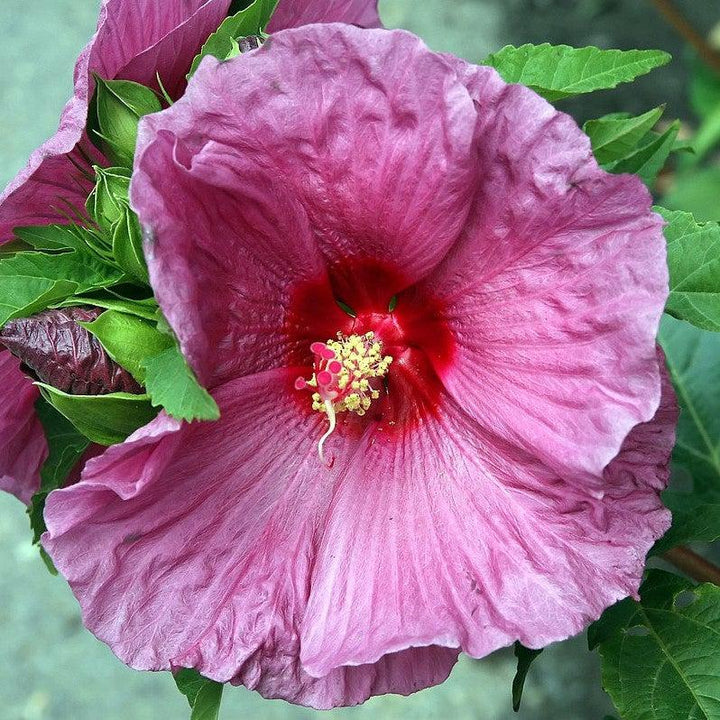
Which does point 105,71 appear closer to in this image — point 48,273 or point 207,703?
point 48,273

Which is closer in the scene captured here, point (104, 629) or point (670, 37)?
point (104, 629)

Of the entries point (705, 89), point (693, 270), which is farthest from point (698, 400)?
point (705, 89)

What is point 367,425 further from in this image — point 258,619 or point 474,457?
point 258,619

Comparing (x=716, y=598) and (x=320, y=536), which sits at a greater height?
(x=320, y=536)

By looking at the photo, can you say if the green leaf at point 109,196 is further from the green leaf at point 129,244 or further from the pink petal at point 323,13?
the pink petal at point 323,13

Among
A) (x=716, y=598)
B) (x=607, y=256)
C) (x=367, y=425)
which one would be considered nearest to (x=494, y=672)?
(x=716, y=598)
